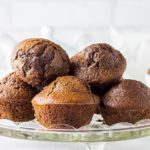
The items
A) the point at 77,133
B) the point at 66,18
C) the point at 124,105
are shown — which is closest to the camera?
the point at 77,133

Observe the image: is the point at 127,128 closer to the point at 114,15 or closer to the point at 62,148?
the point at 62,148

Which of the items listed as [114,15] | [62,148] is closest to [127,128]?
[62,148]

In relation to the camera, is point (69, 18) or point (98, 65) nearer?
point (98, 65)

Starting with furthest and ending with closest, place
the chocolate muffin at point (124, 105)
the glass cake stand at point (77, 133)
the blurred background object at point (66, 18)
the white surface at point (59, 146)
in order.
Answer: the blurred background object at point (66, 18) < the white surface at point (59, 146) < the chocolate muffin at point (124, 105) < the glass cake stand at point (77, 133)

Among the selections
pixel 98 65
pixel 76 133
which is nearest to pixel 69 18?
pixel 98 65

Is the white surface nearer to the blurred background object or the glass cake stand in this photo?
the glass cake stand

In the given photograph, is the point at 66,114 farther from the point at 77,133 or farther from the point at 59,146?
the point at 59,146

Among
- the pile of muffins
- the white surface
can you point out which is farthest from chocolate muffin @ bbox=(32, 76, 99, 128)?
the white surface

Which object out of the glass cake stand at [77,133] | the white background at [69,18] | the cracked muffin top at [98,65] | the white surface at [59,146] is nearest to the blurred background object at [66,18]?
the white background at [69,18]

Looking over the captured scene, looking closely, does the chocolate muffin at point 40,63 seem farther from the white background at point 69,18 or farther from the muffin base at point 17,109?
the white background at point 69,18
